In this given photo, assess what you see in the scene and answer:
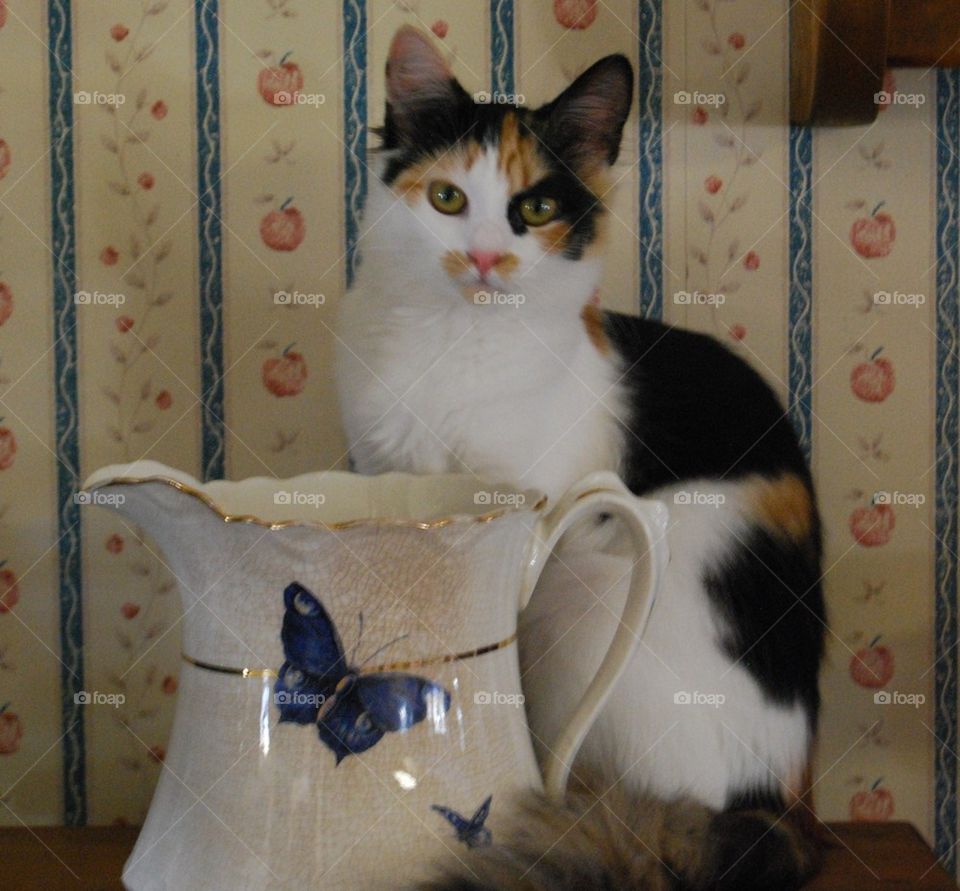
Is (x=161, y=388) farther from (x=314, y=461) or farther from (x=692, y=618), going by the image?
(x=692, y=618)

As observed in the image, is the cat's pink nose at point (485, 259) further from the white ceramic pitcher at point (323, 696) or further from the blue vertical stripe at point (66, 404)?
the blue vertical stripe at point (66, 404)

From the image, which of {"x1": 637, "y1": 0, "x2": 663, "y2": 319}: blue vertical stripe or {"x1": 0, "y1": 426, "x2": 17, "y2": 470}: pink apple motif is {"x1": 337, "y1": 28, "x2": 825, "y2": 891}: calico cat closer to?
{"x1": 637, "y1": 0, "x2": 663, "y2": 319}: blue vertical stripe

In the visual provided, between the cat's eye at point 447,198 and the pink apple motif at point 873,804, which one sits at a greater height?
the cat's eye at point 447,198

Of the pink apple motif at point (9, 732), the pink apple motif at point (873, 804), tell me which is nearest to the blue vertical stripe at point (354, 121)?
the pink apple motif at point (9, 732)

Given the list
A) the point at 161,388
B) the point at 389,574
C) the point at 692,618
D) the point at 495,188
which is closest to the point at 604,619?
the point at 692,618

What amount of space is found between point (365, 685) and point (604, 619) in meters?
0.21

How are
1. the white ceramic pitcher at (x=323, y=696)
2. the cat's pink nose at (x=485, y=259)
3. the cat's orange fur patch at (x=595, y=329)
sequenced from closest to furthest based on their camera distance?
the white ceramic pitcher at (x=323, y=696), the cat's pink nose at (x=485, y=259), the cat's orange fur patch at (x=595, y=329)

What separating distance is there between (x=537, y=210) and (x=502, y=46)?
298 millimetres

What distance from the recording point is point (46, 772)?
3.27ft

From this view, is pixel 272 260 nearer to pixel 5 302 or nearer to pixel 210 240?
pixel 210 240

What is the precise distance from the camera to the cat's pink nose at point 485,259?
732mm

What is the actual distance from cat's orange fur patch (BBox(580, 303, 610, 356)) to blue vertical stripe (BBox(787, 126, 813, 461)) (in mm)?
235

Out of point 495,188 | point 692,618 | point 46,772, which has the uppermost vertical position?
point 495,188

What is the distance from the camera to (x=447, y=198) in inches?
30.1
